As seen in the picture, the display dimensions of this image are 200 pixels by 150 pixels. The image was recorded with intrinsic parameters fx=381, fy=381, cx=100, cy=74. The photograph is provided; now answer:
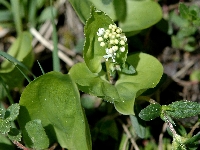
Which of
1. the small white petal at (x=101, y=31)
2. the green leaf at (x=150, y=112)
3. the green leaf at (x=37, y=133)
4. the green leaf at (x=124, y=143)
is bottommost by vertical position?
the green leaf at (x=124, y=143)

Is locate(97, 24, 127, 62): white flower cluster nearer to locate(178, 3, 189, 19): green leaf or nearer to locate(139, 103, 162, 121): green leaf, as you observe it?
locate(139, 103, 162, 121): green leaf

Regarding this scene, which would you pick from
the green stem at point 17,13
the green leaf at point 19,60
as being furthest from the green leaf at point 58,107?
the green stem at point 17,13

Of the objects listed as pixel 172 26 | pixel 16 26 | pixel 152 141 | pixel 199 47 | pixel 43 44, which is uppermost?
pixel 16 26

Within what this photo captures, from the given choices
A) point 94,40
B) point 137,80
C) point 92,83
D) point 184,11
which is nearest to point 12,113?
point 92,83

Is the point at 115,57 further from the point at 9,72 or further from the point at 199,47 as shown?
the point at 199,47

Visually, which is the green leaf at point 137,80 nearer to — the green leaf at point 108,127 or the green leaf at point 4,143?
the green leaf at point 108,127

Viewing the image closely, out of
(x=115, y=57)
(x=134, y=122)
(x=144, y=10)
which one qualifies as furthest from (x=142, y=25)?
(x=134, y=122)

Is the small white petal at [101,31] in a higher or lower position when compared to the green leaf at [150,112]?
higher
